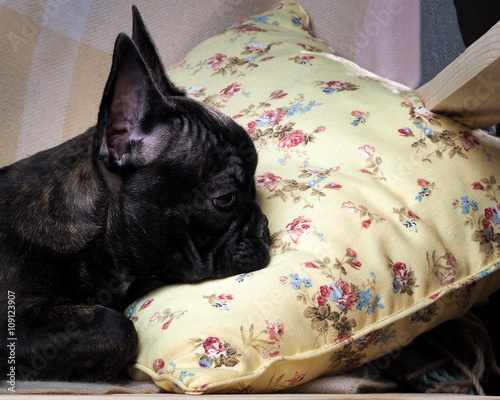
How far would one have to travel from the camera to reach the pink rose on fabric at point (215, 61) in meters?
1.97

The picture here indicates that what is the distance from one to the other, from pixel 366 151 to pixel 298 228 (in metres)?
0.31

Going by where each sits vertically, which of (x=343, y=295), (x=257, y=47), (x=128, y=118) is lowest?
(x=343, y=295)

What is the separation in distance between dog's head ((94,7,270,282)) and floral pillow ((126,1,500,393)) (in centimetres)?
7

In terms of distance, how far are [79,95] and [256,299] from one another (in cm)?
141

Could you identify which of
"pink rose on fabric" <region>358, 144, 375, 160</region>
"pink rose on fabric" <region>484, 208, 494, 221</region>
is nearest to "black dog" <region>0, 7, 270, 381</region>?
"pink rose on fabric" <region>358, 144, 375, 160</region>

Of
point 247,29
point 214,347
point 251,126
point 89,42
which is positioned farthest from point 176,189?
point 89,42

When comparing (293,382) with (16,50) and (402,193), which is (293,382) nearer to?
(402,193)

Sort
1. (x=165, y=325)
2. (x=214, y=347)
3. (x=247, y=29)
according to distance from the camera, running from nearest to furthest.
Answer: (x=214, y=347) → (x=165, y=325) → (x=247, y=29)

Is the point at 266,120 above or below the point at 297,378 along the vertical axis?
above

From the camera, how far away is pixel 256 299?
110 cm

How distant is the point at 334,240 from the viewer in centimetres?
124

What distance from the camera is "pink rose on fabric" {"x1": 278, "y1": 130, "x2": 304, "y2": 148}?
154cm

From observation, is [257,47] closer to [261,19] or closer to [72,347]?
[261,19]

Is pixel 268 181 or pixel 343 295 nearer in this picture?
pixel 343 295
